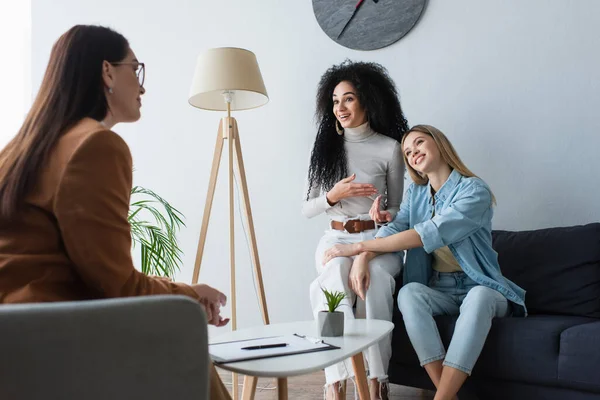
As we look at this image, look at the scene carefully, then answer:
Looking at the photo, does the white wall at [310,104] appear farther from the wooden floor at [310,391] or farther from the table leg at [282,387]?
Answer: the table leg at [282,387]

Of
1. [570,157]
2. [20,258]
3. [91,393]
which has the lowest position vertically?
[91,393]

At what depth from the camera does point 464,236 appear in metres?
2.21

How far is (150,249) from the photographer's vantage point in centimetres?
295

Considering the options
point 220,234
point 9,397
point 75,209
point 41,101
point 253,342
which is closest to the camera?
point 9,397

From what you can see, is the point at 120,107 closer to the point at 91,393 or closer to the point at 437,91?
the point at 91,393

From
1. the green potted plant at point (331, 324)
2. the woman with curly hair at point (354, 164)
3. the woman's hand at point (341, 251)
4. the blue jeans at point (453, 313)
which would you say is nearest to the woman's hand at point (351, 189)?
the woman with curly hair at point (354, 164)

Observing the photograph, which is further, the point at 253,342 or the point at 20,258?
the point at 253,342

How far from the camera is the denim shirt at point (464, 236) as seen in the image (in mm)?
2191

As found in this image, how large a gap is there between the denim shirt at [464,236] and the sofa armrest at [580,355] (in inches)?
11.3

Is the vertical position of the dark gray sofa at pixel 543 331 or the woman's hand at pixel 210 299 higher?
the woman's hand at pixel 210 299

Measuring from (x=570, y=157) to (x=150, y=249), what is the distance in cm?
198

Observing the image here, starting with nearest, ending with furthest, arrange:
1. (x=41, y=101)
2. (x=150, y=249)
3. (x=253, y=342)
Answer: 1. (x=41, y=101)
2. (x=253, y=342)
3. (x=150, y=249)

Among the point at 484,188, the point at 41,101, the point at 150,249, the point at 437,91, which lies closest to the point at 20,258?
the point at 41,101

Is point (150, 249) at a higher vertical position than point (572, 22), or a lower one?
lower
